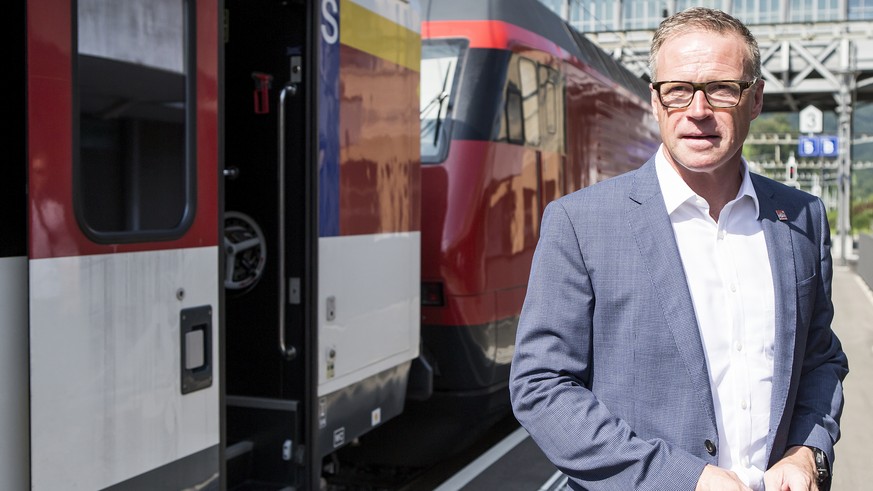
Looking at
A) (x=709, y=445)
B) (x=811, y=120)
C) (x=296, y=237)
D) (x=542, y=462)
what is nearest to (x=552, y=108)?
(x=542, y=462)

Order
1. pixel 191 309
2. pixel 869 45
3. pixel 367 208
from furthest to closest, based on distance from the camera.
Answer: pixel 869 45, pixel 367 208, pixel 191 309

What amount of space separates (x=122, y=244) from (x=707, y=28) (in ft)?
6.29

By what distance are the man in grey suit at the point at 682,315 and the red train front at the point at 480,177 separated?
3797 mm

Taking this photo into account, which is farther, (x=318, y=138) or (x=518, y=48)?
(x=518, y=48)

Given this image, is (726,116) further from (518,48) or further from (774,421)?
(518,48)

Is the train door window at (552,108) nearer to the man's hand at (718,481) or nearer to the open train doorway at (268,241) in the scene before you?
the open train doorway at (268,241)

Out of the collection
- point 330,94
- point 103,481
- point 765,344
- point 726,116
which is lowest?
point 103,481

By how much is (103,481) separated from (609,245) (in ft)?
5.93

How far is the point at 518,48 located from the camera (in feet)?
20.6

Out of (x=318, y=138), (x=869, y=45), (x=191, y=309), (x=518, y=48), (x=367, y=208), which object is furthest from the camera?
(x=869, y=45)

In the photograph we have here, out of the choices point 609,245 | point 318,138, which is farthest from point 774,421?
point 318,138

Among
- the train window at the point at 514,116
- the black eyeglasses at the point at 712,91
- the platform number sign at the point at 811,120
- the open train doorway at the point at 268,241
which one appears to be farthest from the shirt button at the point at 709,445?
the platform number sign at the point at 811,120

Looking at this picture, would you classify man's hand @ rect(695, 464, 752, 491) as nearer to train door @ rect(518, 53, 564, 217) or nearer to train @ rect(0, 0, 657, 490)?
train @ rect(0, 0, 657, 490)

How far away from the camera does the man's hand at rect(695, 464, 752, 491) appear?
70.2 inches
